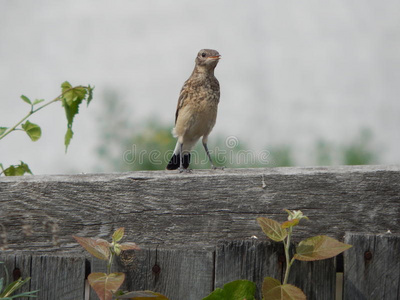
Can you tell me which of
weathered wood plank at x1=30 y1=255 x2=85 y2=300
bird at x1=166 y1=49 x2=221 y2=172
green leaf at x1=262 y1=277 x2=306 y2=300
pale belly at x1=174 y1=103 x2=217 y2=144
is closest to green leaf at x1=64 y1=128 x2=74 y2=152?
weathered wood plank at x1=30 y1=255 x2=85 y2=300

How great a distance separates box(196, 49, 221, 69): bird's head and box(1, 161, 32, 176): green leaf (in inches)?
122

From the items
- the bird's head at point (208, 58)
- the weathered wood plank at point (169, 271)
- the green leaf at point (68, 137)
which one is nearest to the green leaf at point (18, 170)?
the green leaf at point (68, 137)

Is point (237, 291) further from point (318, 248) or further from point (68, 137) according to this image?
point (68, 137)

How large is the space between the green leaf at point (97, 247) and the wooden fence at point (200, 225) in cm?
12

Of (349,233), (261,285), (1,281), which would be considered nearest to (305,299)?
(261,285)

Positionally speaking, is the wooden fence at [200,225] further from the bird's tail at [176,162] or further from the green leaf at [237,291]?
the bird's tail at [176,162]

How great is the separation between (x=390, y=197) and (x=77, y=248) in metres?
1.28

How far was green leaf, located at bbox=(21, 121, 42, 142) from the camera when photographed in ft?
8.59

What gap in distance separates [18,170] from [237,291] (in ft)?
4.26

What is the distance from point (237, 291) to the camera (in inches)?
78.0

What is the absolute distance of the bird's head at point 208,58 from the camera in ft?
17.9

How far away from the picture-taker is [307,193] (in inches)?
86.5

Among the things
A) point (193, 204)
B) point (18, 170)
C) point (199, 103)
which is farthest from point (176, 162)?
point (193, 204)

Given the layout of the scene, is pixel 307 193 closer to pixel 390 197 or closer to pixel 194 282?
pixel 390 197
